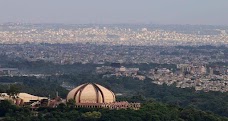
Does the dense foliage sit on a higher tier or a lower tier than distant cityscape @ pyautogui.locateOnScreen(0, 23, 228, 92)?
higher

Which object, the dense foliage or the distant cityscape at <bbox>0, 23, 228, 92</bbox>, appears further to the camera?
the distant cityscape at <bbox>0, 23, 228, 92</bbox>

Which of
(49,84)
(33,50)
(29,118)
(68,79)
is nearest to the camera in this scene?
(29,118)

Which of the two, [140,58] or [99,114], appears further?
[140,58]

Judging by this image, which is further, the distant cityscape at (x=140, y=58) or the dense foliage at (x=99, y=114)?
the distant cityscape at (x=140, y=58)

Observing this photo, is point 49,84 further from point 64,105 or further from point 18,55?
point 18,55

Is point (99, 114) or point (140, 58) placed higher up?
point (99, 114)

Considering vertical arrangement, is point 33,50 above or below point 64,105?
below

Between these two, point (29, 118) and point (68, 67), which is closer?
point (29, 118)

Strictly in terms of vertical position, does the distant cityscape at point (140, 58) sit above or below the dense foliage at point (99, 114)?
below

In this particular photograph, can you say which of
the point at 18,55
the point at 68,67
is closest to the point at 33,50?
the point at 18,55

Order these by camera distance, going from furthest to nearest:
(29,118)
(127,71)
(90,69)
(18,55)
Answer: (18,55) → (90,69) → (127,71) → (29,118)
